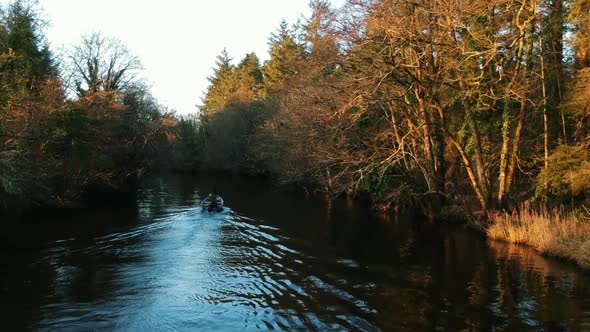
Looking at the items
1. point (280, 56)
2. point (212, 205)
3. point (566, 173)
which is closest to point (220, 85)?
point (280, 56)

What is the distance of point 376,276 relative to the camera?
1303cm

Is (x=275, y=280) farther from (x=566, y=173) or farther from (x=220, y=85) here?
(x=220, y=85)

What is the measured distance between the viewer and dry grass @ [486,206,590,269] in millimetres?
14375

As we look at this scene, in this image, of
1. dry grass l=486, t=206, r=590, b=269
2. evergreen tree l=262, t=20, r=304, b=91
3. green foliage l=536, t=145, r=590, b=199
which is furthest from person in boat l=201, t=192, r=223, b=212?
evergreen tree l=262, t=20, r=304, b=91

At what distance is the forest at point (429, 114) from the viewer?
18.1m

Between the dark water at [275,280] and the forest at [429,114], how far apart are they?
2.45 metres

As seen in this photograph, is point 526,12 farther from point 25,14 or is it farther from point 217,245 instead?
point 25,14

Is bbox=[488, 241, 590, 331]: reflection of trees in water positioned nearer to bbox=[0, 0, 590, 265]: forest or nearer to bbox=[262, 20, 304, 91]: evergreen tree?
bbox=[0, 0, 590, 265]: forest

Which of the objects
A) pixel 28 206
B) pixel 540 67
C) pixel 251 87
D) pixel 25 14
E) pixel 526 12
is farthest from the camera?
pixel 251 87

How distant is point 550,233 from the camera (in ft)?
51.4

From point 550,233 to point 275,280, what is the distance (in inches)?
376

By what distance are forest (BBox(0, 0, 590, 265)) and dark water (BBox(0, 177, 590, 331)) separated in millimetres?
2455

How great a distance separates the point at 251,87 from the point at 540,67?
2090 inches

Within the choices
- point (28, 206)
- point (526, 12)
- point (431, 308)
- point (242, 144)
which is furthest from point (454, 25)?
point (242, 144)
